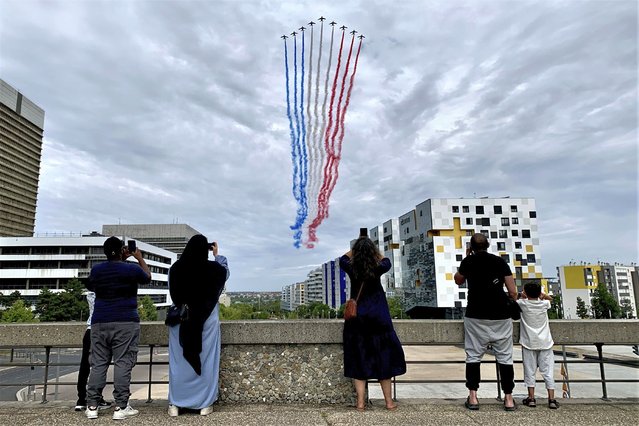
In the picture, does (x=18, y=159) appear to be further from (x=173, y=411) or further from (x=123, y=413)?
(x=173, y=411)

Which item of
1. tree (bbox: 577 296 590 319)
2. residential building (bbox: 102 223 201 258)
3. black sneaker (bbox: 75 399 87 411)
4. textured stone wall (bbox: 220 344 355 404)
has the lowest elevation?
tree (bbox: 577 296 590 319)

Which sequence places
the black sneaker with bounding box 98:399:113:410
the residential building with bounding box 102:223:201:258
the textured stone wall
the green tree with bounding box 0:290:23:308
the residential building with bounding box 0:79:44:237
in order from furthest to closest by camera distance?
the residential building with bounding box 102:223:201:258 → the residential building with bounding box 0:79:44:237 → the green tree with bounding box 0:290:23:308 → the textured stone wall → the black sneaker with bounding box 98:399:113:410

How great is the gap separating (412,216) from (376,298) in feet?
246

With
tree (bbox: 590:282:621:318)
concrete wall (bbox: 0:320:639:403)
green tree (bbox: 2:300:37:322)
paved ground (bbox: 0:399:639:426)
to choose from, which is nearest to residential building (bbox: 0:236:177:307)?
green tree (bbox: 2:300:37:322)

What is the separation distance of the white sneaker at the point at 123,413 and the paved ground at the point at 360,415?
71 millimetres

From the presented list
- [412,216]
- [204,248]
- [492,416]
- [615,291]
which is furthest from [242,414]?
[615,291]

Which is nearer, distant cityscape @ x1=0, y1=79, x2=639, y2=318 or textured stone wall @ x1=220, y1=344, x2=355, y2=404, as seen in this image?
textured stone wall @ x1=220, y1=344, x2=355, y2=404

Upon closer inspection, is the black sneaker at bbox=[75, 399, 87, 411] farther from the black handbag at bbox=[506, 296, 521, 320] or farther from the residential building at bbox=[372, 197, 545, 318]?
the residential building at bbox=[372, 197, 545, 318]

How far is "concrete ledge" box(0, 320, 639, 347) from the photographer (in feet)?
15.2

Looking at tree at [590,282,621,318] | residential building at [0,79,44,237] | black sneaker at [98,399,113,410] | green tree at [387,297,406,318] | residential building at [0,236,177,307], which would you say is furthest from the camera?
residential building at [0,79,44,237]

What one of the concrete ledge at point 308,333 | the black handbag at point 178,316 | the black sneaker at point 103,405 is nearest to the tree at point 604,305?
the concrete ledge at point 308,333

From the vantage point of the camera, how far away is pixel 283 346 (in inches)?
185

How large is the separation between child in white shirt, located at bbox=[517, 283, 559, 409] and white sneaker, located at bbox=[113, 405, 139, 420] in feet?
13.6

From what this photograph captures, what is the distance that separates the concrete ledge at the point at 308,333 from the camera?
15.2ft
